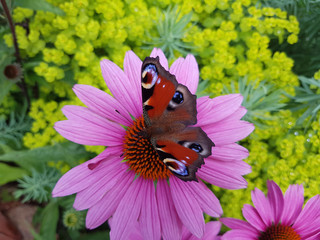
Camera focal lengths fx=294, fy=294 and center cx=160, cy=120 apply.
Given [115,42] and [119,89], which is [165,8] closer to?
[115,42]

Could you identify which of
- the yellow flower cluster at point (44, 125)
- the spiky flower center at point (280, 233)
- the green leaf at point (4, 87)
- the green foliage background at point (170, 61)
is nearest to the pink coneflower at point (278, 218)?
the spiky flower center at point (280, 233)

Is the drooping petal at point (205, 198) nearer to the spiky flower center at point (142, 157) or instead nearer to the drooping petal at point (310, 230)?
the spiky flower center at point (142, 157)

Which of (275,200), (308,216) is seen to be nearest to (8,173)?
(275,200)

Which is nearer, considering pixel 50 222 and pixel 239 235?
pixel 239 235

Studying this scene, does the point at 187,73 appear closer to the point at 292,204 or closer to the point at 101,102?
the point at 101,102

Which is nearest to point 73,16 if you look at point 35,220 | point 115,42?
point 115,42

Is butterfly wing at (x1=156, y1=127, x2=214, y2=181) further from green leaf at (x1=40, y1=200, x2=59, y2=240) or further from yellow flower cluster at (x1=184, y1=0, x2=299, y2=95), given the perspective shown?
green leaf at (x1=40, y1=200, x2=59, y2=240)
